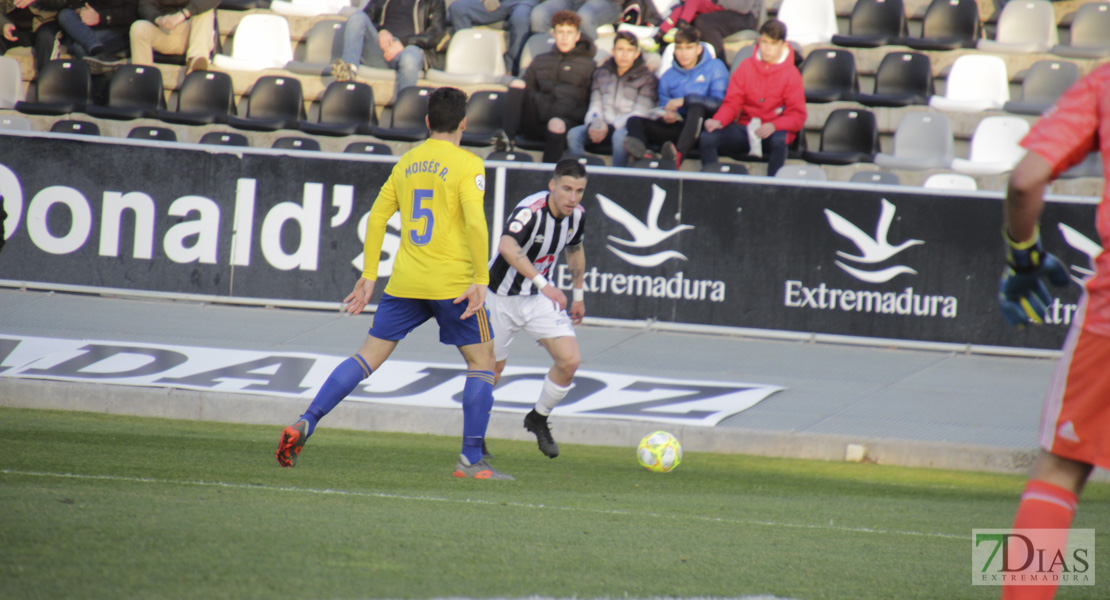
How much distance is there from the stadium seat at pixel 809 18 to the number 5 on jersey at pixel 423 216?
9856 millimetres

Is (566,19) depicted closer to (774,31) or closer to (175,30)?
(774,31)

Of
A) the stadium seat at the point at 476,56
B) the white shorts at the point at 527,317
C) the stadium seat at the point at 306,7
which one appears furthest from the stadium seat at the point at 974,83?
the stadium seat at the point at 306,7

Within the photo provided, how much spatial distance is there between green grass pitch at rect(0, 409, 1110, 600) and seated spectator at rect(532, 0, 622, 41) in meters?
8.39

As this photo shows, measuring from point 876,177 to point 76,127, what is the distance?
30.1 ft

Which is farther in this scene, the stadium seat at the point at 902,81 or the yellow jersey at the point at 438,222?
the stadium seat at the point at 902,81

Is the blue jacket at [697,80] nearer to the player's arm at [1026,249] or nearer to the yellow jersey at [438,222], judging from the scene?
the yellow jersey at [438,222]

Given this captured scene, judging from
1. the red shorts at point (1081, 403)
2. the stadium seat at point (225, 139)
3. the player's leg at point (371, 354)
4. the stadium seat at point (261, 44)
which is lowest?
the player's leg at point (371, 354)

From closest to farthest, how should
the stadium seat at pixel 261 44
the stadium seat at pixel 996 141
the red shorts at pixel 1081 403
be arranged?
1. the red shorts at pixel 1081 403
2. the stadium seat at pixel 996 141
3. the stadium seat at pixel 261 44

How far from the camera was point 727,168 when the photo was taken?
1232cm

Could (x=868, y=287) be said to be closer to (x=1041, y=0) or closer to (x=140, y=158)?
A: (x=1041, y=0)

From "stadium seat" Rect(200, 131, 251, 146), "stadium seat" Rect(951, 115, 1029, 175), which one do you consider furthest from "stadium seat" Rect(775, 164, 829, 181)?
"stadium seat" Rect(200, 131, 251, 146)

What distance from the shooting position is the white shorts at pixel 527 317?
26.2 ft

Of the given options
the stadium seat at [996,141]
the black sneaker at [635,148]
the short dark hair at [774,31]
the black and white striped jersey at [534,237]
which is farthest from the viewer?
the stadium seat at [996,141]

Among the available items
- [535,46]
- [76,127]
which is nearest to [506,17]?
[535,46]
